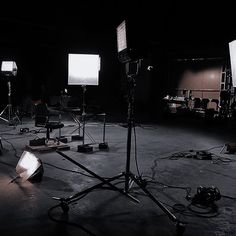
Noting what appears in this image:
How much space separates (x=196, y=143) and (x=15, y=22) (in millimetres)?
8301

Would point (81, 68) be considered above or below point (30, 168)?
above

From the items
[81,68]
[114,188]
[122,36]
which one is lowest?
[114,188]

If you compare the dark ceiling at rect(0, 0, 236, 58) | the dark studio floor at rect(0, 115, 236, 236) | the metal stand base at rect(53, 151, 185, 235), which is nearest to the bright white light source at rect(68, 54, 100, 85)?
the dark studio floor at rect(0, 115, 236, 236)

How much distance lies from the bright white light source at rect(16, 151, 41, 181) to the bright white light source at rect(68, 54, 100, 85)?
2.01 metres

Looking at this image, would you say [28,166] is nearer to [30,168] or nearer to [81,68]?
[30,168]

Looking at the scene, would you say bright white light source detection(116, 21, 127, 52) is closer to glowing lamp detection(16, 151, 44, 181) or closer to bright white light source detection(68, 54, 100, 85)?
glowing lamp detection(16, 151, 44, 181)

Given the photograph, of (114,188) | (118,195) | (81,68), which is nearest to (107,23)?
(81,68)

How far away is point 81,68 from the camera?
540 centimetres

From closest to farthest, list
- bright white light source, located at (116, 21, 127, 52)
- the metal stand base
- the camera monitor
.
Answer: the metal stand base < bright white light source, located at (116, 21, 127, 52) < the camera monitor

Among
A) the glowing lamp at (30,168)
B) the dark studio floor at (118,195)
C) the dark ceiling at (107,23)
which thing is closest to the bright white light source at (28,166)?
the glowing lamp at (30,168)

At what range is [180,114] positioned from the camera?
1192cm

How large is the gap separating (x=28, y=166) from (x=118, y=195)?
4.22 ft

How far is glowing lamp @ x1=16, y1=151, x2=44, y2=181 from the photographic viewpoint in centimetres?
353

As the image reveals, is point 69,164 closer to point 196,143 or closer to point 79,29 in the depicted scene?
point 196,143
